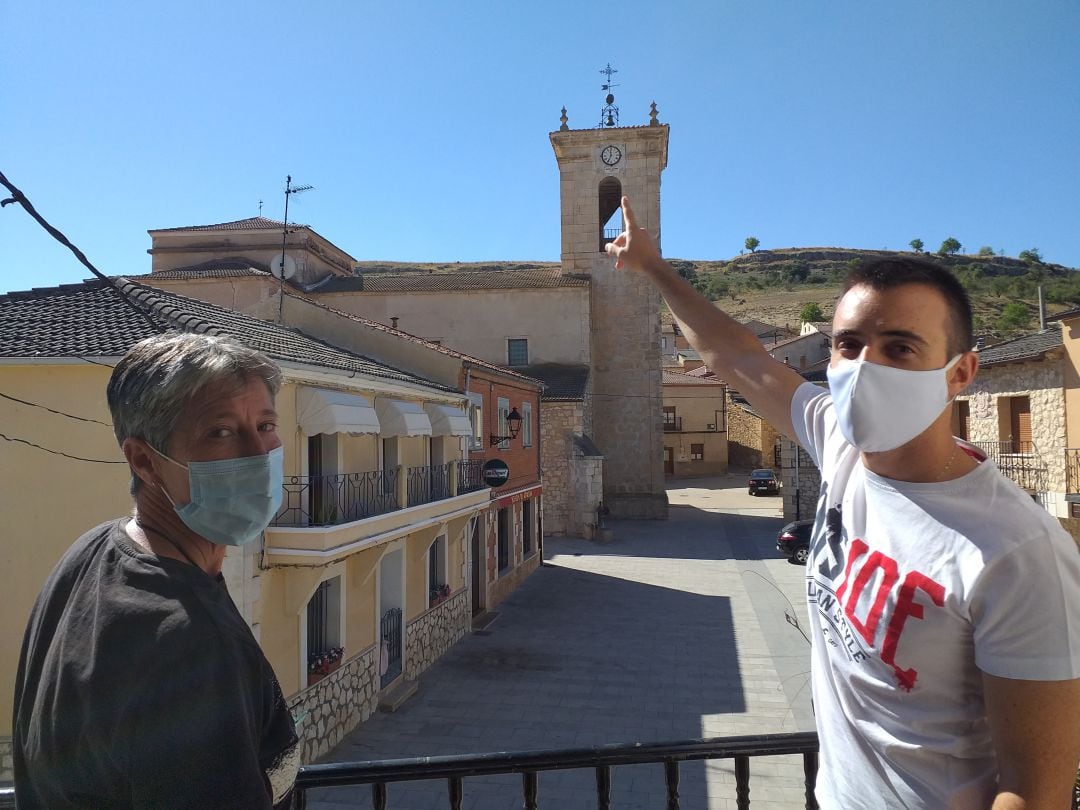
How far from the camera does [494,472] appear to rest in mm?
15812

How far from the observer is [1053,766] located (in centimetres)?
119

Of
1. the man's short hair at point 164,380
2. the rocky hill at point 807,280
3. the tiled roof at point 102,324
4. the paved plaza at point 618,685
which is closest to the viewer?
the man's short hair at point 164,380

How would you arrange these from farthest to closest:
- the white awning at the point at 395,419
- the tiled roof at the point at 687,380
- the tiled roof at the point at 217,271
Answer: the tiled roof at the point at 687,380 → the tiled roof at the point at 217,271 → the white awning at the point at 395,419

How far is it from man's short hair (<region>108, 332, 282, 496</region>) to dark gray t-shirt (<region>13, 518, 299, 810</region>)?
312 millimetres

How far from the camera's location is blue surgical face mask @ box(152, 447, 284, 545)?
158 cm

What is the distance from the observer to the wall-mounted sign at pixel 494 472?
15797mm

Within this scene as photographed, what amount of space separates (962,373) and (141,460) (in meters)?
1.86

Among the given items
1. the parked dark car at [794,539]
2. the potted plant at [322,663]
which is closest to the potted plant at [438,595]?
the potted plant at [322,663]

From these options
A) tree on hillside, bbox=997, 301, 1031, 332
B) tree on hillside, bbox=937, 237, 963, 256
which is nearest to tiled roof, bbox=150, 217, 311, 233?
tree on hillside, bbox=997, 301, 1031, 332

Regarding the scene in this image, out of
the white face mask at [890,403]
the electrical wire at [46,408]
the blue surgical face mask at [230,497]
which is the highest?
the electrical wire at [46,408]

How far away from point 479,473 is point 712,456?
33.5 m

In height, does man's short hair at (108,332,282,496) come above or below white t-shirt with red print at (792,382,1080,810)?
above

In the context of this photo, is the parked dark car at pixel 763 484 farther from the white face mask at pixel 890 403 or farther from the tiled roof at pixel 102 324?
the white face mask at pixel 890 403

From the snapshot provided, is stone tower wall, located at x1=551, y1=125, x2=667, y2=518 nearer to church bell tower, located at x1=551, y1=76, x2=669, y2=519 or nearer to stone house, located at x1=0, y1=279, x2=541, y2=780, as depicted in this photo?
church bell tower, located at x1=551, y1=76, x2=669, y2=519
